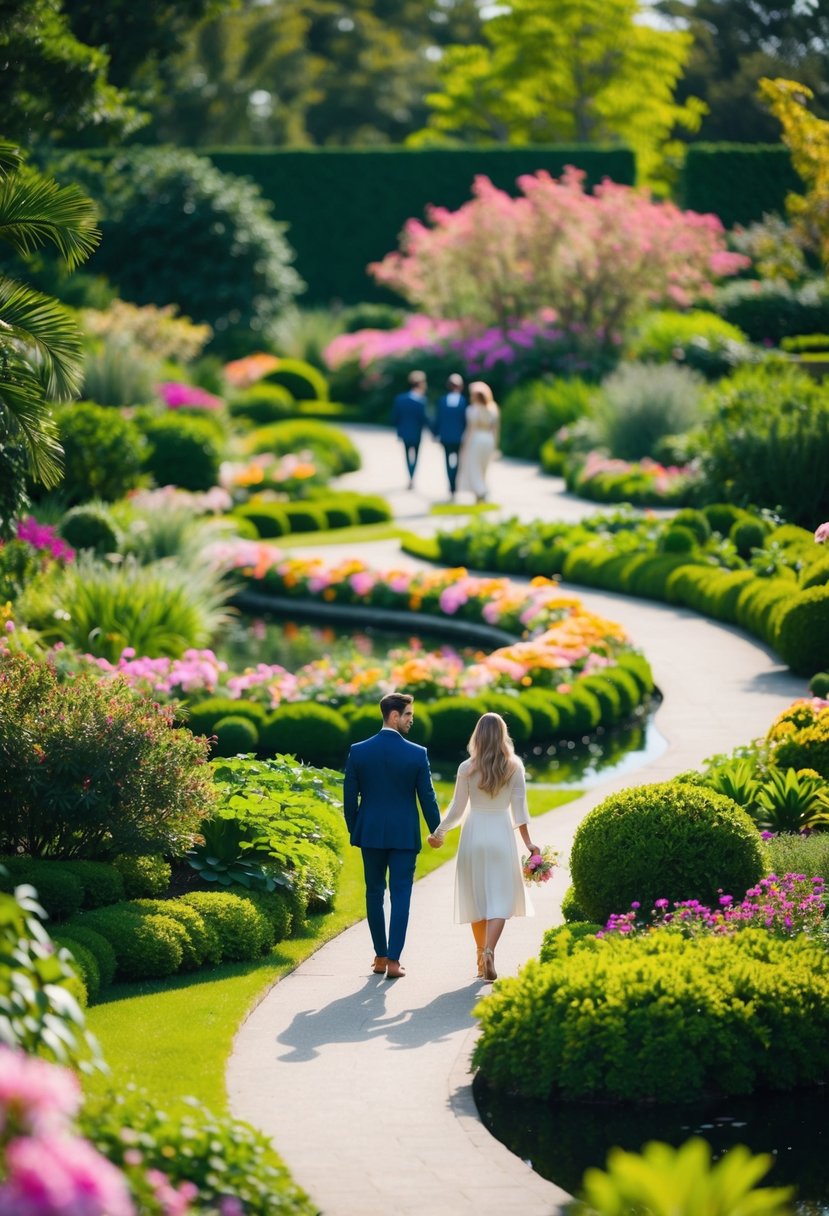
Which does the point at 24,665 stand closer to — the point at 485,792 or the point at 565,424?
the point at 485,792

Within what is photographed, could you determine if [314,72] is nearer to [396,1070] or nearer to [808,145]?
[808,145]

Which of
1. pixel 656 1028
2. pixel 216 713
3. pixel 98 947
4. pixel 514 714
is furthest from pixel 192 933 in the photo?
pixel 514 714

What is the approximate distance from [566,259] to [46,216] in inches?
830

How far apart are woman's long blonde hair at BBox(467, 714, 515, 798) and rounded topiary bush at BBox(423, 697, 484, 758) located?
5.10 m

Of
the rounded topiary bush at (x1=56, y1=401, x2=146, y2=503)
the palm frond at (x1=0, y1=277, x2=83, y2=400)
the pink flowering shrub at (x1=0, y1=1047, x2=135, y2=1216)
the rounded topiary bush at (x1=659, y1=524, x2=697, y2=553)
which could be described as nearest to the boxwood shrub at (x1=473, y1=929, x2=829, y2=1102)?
the pink flowering shrub at (x1=0, y1=1047, x2=135, y2=1216)

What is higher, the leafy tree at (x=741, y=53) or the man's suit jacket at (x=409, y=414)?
the leafy tree at (x=741, y=53)

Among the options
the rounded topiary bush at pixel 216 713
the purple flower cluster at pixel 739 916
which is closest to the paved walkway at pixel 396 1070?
the purple flower cluster at pixel 739 916

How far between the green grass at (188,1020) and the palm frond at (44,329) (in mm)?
3416

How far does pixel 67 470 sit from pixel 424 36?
1764 inches

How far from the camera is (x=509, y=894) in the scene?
345 inches

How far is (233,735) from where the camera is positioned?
13.6 metres

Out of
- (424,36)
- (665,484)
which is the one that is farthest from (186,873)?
(424,36)

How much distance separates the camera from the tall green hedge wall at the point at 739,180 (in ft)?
126

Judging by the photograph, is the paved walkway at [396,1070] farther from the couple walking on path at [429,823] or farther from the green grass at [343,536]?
the green grass at [343,536]
